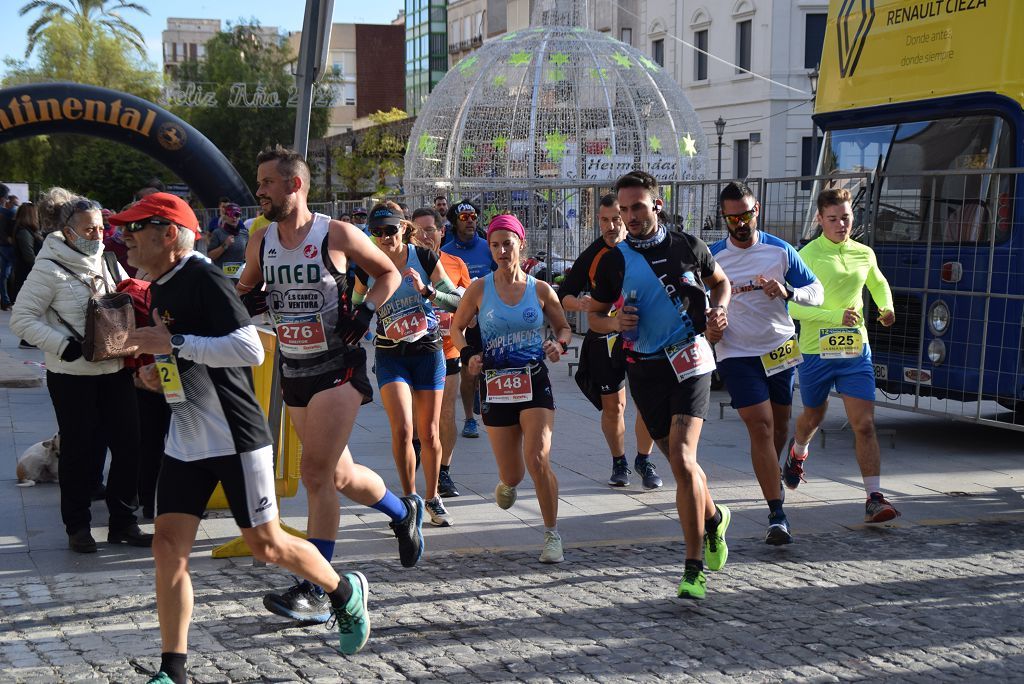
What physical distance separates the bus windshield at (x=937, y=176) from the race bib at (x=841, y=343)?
2330 mm

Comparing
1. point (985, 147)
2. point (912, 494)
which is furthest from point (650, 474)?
point (985, 147)

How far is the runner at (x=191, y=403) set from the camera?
4.27 m

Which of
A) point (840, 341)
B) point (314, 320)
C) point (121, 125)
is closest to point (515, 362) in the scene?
point (314, 320)

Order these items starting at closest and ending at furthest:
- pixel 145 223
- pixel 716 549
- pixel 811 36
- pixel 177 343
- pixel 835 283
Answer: pixel 177 343 → pixel 145 223 → pixel 716 549 → pixel 835 283 → pixel 811 36

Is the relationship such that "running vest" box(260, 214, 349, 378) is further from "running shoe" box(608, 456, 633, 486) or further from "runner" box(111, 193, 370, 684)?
"running shoe" box(608, 456, 633, 486)

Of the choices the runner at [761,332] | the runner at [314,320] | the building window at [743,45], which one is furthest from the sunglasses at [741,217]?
the building window at [743,45]

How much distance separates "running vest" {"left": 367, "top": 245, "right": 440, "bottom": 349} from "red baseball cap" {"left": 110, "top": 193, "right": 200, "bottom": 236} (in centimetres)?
242

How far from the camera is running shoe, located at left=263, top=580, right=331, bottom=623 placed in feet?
16.7

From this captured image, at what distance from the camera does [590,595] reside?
18.7 feet

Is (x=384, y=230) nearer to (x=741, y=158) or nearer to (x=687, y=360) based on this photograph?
(x=687, y=360)

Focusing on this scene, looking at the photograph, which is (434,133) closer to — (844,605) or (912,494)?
(912,494)

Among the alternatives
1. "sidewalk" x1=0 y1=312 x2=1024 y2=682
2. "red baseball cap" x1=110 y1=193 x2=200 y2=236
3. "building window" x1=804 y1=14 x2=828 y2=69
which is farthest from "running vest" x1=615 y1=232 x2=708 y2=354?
"building window" x1=804 y1=14 x2=828 y2=69

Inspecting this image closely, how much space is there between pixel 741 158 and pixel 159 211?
135 feet

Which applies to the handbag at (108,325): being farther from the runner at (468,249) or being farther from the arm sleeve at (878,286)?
the arm sleeve at (878,286)
